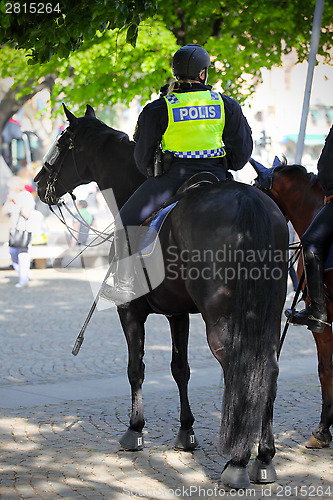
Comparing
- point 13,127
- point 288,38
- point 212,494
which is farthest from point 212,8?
point 13,127

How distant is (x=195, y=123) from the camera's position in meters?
5.43

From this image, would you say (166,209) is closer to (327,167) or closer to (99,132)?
(327,167)

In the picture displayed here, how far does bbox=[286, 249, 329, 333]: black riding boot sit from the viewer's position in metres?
5.45

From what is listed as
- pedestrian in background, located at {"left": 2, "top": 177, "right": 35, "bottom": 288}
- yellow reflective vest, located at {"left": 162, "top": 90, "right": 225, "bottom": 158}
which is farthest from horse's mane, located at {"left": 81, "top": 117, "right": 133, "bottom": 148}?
pedestrian in background, located at {"left": 2, "top": 177, "right": 35, "bottom": 288}

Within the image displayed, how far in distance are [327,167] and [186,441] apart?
2.33 metres

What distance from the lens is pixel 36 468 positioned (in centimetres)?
531

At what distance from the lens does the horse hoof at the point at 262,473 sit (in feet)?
16.4

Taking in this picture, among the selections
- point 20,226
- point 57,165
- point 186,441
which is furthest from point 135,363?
point 20,226

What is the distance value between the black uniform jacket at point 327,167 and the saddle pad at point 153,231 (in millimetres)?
1085

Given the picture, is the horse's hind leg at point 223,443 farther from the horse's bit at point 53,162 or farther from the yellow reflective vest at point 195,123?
the horse's bit at point 53,162

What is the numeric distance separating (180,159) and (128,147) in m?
0.92

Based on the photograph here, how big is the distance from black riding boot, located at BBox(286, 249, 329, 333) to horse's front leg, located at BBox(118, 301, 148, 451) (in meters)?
1.25

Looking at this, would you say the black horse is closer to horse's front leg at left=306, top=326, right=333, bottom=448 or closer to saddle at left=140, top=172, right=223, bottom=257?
saddle at left=140, top=172, right=223, bottom=257

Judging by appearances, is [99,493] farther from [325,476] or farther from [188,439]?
[325,476]
